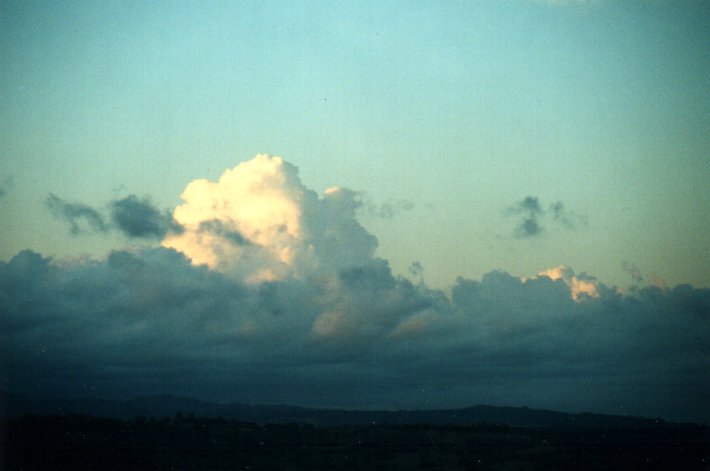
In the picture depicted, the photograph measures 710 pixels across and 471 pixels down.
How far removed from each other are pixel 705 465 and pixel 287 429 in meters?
90.1

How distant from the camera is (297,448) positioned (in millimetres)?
161500

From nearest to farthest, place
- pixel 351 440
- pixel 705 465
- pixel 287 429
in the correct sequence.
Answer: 1. pixel 705 465
2. pixel 351 440
3. pixel 287 429

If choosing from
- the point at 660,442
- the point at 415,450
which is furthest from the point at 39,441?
the point at 660,442

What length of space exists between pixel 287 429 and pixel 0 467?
2671 inches

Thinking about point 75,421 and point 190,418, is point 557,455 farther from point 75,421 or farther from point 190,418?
point 75,421

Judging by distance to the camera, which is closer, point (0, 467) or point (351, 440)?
point (0, 467)

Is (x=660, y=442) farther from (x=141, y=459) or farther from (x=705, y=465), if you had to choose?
(x=141, y=459)

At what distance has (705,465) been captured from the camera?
15588 centimetres

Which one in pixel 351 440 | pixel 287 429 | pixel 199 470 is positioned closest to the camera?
pixel 199 470

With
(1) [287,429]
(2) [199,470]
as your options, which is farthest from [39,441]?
(1) [287,429]

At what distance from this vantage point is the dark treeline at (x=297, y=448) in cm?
14488

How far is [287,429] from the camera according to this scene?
18738cm

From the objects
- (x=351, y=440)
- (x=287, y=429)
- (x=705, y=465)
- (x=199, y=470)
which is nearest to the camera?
(x=199, y=470)

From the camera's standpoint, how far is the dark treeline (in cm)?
14488
